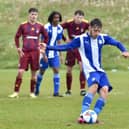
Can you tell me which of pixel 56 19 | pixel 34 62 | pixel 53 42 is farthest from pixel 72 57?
pixel 34 62

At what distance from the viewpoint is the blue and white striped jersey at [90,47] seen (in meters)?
12.3

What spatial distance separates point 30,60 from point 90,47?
4519mm

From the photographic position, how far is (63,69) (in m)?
30.3

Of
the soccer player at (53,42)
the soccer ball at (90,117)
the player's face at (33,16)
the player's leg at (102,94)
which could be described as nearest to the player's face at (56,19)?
the soccer player at (53,42)

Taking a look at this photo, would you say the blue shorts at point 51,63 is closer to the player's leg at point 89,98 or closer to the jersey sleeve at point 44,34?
the jersey sleeve at point 44,34

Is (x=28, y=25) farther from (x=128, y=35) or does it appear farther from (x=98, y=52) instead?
(x=128, y=35)

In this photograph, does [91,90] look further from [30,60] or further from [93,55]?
[30,60]

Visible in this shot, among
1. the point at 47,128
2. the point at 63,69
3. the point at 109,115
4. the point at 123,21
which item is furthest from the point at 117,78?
the point at 123,21

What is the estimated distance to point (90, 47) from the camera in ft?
40.4

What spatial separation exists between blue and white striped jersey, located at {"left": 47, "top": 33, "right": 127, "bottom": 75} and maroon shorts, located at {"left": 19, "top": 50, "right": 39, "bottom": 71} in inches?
165

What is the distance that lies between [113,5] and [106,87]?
29857 mm

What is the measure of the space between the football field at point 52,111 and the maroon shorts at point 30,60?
0.80 metres

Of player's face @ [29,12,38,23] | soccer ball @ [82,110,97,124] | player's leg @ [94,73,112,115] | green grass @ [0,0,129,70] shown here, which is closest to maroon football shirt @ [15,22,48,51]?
player's face @ [29,12,38,23]

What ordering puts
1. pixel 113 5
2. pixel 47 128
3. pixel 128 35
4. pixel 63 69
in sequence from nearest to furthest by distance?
pixel 47 128
pixel 63 69
pixel 128 35
pixel 113 5
